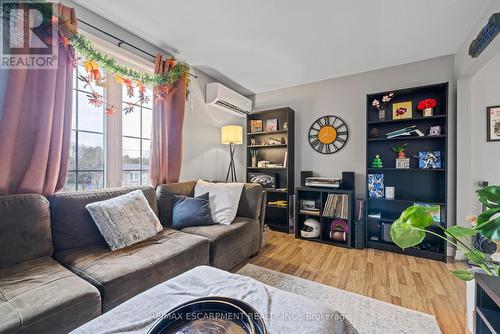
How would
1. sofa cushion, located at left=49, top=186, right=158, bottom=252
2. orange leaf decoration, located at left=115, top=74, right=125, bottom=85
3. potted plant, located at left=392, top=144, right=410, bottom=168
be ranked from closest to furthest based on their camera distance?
sofa cushion, located at left=49, top=186, right=158, bottom=252, orange leaf decoration, located at left=115, top=74, right=125, bottom=85, potted plant, located at left=392, top=144, right=410, bottom=168

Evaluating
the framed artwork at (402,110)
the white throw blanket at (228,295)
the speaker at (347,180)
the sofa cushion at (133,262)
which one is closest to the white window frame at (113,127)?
the sofa cushion at (133,262)

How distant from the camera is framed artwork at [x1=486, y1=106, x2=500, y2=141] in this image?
221cm

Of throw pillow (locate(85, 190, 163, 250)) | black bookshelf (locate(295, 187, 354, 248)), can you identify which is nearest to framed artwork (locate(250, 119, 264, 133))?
black bookshelf (locate(295, 187, 354, 248))

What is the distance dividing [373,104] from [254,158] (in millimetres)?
1926

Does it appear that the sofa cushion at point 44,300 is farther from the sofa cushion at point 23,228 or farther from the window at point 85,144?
the window at point 85,144

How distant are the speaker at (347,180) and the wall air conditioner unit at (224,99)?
6.37ft

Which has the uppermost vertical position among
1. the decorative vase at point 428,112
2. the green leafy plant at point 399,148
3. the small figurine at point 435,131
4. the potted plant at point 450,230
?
the decorative vase at point 428,112

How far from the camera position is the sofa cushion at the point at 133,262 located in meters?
1.17

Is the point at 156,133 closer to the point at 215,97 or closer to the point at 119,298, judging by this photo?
the point at 215,97

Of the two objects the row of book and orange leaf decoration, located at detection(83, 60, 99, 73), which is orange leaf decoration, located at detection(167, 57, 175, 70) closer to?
orange leaf decoration, located at detection(83, 60, 99, 73)

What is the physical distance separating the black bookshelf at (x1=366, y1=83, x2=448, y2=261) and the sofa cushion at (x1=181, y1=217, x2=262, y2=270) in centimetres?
159

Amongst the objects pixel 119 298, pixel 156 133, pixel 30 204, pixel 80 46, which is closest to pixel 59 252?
pixel 30 204

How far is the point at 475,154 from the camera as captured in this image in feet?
7.55

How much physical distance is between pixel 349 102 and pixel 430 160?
125 centimetres
